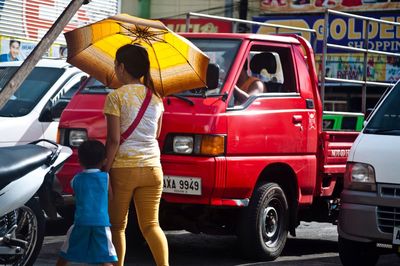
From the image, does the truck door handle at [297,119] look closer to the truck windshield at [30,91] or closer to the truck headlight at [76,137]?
the truck headlight at [76,137]

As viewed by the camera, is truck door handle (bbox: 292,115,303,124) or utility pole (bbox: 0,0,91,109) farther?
truck door handle (bbox: 292,115,303,124)

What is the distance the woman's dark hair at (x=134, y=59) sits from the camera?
265 inches

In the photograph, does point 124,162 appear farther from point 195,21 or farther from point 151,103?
point 195,21

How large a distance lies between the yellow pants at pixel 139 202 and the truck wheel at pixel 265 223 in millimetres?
1707

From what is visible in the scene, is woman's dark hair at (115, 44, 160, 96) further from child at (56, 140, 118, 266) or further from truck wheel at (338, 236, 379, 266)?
truck wheel at (338, 236, 379, 266)

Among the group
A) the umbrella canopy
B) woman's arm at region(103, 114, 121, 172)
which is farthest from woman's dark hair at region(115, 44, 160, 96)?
the umbrella canopy

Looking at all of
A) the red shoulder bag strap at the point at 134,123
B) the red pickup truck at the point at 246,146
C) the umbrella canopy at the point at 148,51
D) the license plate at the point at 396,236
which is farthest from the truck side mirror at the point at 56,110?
the license plate at the point at 396,236

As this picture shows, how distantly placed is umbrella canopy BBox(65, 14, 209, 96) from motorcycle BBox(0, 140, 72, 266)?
0.91m

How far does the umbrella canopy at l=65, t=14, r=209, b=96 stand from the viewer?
7.46 meters

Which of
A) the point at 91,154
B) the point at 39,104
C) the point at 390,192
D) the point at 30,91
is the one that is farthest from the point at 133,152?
the point at 30,91

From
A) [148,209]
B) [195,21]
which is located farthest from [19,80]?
[195,21]

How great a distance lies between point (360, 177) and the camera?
764 centimetres

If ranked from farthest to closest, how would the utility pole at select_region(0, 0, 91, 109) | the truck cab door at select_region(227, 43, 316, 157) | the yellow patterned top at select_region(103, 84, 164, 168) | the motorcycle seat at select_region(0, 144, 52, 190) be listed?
the truck cab door at select_region(227, 43, 316, 157) → the utility pole at select_region(0, 0, 91, 109) → the yellow patterned top at select_region(103, 84, 164, 168) → the motorcycle seat at select_region(0, 144, 52, 190)

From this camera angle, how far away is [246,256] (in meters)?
8.48
